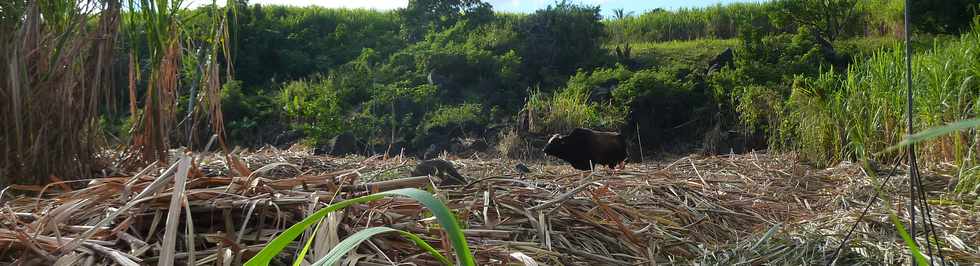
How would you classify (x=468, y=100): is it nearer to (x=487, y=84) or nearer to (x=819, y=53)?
(x=487, y=84)

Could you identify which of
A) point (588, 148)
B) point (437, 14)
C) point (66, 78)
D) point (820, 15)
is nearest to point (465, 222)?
point (66, 78)

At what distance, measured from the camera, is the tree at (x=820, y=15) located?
11422 millimetres

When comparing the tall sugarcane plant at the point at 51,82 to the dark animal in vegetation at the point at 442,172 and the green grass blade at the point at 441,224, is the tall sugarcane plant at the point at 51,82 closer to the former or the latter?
the dark animal in vegetation at the point at 442,172

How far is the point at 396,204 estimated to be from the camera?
5.69ft

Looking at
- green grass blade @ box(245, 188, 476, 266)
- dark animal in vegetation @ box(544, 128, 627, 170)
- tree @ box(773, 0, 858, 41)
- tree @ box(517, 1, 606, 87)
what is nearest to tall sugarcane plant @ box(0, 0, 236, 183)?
Result: green grass blade @ box(245, 188, 476, 266)

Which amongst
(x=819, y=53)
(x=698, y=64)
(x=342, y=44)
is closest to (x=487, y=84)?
(x=698, y=64)

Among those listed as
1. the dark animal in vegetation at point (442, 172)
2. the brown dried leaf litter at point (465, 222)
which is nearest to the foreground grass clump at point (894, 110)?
the brown dried leaf litter at point (465, 222)

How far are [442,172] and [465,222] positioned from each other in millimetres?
656

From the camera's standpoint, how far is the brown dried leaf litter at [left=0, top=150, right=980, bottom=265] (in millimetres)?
1413

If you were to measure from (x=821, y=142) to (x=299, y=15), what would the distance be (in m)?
13.6

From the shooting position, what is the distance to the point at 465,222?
1.79 metres

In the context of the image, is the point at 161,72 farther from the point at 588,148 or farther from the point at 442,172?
the point at 588,148

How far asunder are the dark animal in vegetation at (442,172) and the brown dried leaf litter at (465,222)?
0.18 meters

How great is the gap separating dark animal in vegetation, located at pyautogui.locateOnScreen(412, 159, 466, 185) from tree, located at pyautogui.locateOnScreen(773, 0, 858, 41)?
1000 cm
